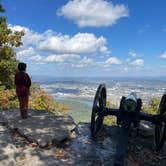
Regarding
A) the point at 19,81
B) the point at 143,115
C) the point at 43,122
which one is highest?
the point at 19,81

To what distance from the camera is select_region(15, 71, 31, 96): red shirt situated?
8242mm

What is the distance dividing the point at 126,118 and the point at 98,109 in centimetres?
150

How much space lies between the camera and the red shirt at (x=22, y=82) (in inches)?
324

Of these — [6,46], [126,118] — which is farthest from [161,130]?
[6,46]

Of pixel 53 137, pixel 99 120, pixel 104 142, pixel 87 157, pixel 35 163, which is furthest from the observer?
pixel 99 120

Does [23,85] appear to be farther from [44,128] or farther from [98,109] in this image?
[98,109]

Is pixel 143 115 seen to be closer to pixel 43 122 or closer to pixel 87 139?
pixel 87 139

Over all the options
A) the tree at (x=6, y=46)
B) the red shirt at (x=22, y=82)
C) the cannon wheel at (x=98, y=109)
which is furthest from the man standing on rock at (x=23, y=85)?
the tree at (x=6, y=46)

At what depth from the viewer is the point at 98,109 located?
24.9 feet

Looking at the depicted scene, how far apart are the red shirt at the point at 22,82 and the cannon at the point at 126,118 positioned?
2.19 m

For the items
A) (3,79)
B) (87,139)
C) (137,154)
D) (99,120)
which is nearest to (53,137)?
(87,139)

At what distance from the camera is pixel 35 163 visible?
5.96 metres

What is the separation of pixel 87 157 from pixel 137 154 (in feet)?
4.51

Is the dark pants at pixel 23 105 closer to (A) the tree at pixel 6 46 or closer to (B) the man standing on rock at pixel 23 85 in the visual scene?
(B) the man standing on rock at pixel 23 85
